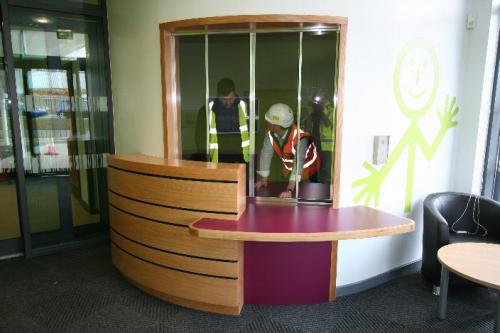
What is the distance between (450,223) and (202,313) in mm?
2816

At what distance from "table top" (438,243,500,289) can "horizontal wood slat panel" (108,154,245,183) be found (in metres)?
1.80

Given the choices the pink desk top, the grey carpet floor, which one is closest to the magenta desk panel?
the pink desk top

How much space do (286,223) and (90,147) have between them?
311 cm

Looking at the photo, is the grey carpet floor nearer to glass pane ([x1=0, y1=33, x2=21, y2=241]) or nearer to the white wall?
the white wall

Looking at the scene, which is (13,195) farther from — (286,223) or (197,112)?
(286,223)

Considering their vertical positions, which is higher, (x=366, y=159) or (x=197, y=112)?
(x=197, y=112)

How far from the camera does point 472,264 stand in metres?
2.70

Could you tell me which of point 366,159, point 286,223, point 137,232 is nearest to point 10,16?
point 137,232

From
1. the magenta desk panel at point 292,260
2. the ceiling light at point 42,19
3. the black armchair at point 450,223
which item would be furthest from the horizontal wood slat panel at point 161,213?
the ceiling light at point 42,19

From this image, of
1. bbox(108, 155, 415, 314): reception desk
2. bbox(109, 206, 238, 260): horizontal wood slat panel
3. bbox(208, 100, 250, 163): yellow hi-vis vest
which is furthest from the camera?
bbox(208, 100, 250, 163): yellow hi-vis vest

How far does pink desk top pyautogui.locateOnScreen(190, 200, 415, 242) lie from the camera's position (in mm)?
2615

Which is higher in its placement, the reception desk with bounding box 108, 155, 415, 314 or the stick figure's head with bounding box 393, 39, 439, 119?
the stick figure's head with bounding box 393, 39, 439, 119

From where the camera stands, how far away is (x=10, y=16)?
3.92m

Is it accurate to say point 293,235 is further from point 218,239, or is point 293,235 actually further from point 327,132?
point 327,132
